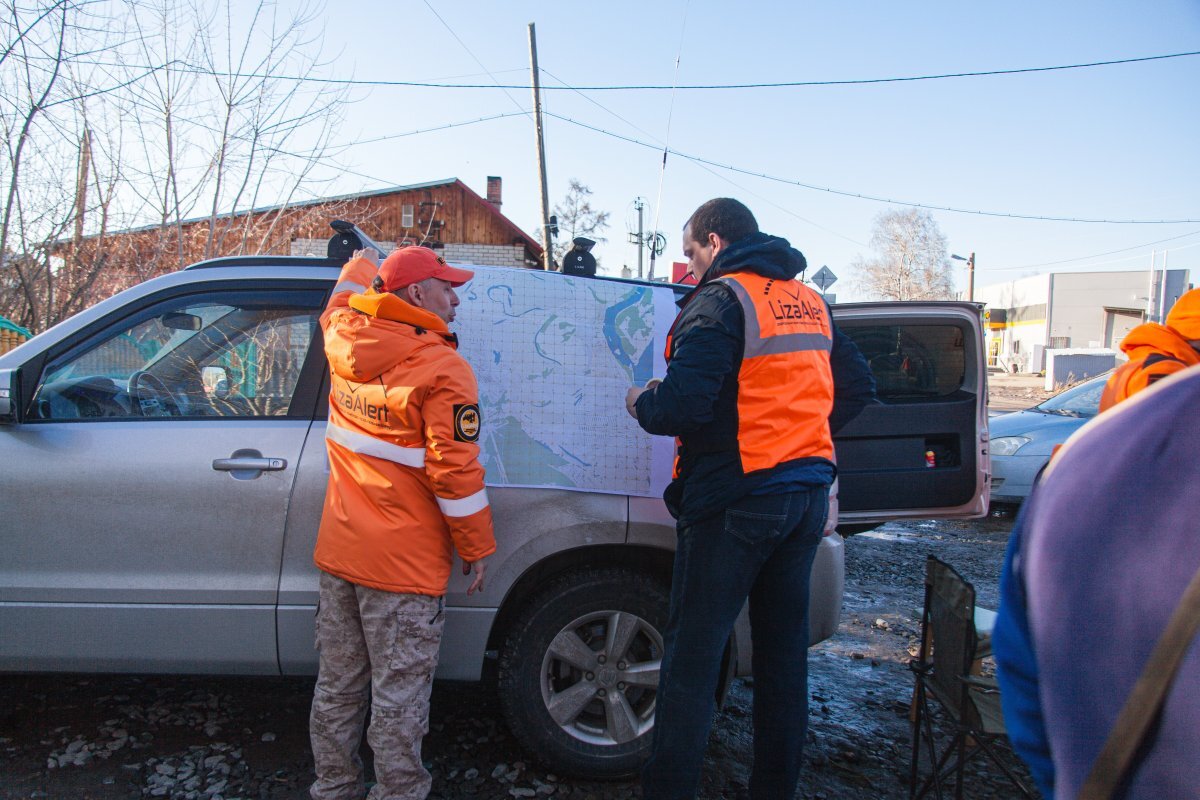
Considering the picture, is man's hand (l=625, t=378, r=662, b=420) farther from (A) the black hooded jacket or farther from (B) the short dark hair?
(B) the short dark hair

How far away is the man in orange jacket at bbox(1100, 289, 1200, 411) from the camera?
92.0 inches

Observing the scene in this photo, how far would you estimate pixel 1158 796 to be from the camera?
2.64 feet

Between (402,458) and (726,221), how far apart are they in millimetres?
1225

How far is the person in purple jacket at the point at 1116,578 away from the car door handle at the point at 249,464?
7.66ft

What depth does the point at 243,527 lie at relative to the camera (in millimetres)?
2617

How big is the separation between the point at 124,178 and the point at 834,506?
253 inches

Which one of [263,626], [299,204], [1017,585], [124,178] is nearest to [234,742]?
[263,626]

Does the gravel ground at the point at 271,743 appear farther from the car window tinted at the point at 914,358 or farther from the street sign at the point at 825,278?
the street sign at the point at 825,278

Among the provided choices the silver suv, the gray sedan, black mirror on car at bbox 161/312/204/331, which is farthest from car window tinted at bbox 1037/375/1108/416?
black mirror on car at bbox 161/312/204/331

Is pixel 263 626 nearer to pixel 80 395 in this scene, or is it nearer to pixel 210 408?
pixel 210 408

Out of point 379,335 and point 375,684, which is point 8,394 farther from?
point 375,684

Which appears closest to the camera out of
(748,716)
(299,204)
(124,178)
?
(748,716)

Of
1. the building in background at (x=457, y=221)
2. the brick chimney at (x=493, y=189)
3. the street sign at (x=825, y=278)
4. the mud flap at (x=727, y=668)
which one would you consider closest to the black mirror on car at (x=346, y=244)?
the mud flap at (x=727, y=668)

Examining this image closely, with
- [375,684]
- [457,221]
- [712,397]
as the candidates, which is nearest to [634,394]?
[712,397]
